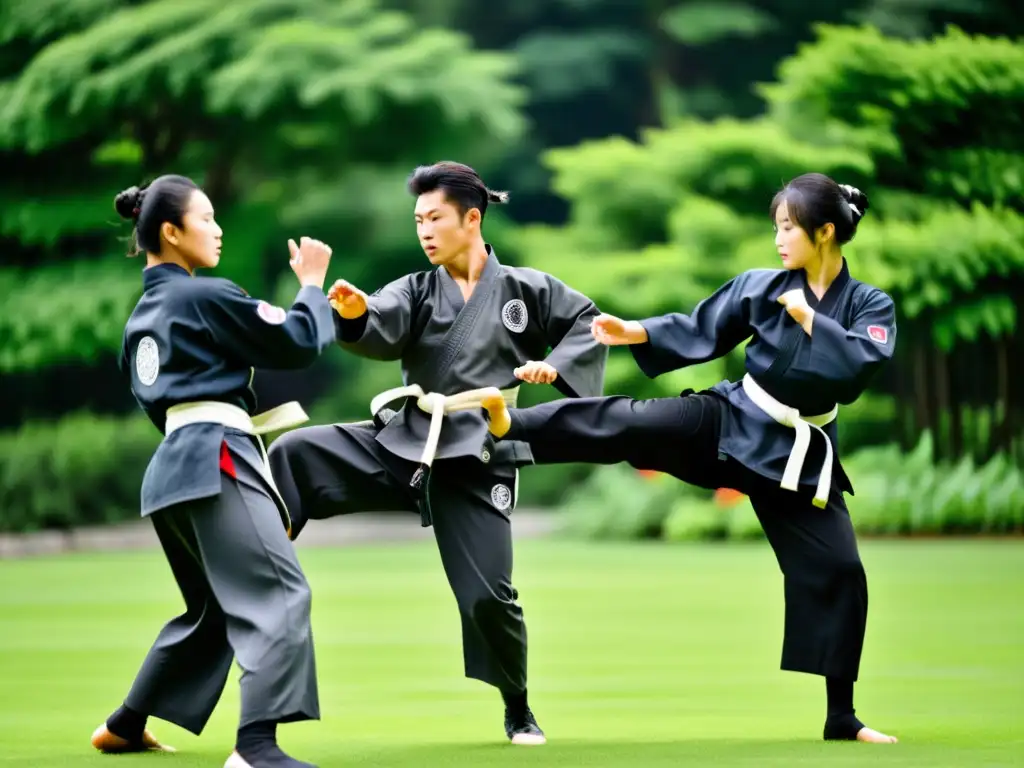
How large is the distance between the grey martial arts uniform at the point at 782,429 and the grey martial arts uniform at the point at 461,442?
0.53ft

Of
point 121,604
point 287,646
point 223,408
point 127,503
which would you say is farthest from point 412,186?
point 127,503

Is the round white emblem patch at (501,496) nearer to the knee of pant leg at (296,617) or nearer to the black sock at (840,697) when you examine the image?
the knee of pant leg at (296,617)

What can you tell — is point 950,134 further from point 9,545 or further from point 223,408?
point 223,408

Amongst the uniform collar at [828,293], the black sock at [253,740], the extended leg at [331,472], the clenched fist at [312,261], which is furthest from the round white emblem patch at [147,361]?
the uniform collar at [828,293]

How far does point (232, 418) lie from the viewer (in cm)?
385

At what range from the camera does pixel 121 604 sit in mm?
8516

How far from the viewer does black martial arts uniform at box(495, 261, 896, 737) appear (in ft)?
14.2

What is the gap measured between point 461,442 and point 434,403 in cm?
13

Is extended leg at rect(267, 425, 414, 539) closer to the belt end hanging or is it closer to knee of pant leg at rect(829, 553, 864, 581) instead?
the belt end hanging

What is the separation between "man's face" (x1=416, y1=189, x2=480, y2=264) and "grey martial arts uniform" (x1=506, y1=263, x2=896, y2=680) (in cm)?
51

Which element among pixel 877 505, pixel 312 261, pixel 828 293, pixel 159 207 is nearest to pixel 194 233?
pixel 159 207

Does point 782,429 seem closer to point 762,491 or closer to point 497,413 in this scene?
point 762,491

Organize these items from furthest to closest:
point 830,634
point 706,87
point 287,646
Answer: point 706,87 < point 830,634 < point 287,646

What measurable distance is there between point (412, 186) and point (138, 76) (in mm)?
10265
